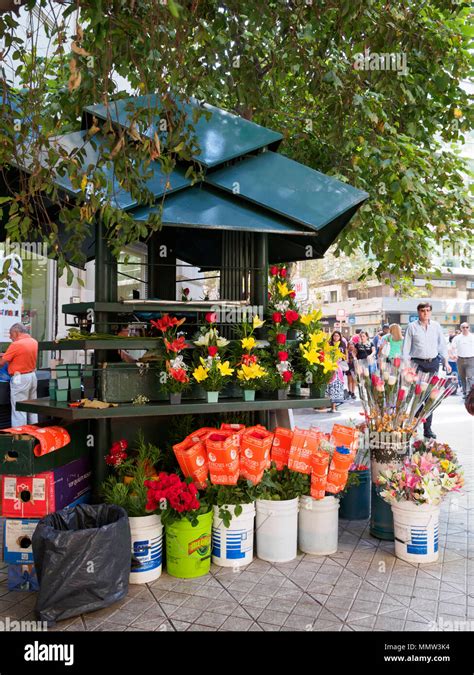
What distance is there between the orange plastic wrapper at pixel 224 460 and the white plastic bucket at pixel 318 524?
68 centimetres

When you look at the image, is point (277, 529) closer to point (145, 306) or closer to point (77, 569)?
point (77, 569)

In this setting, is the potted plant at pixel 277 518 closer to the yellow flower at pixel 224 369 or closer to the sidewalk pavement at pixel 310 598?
the sidewalk pavement at pixel 310 598

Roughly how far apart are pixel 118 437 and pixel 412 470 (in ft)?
8.08

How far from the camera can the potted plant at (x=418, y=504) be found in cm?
413

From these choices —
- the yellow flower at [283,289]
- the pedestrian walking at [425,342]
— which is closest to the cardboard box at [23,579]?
the yellow flower at [283,289]

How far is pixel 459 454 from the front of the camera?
8.14 metres

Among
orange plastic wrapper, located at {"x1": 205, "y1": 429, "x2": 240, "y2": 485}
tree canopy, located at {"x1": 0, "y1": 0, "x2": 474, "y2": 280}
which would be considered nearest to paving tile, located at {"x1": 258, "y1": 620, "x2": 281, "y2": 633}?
orange plastic wrapper, located at {"x1": 205, "y1": 429, "x2": 240, "y2": 485}

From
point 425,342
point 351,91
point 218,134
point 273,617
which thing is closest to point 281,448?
point 273,617

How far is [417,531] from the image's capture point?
13.6ft

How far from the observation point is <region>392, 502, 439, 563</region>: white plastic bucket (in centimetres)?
416

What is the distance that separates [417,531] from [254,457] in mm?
1377

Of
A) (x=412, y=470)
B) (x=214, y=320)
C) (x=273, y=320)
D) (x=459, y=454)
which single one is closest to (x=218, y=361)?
(x=214, y=320)

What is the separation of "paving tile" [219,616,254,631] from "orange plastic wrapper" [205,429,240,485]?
979mm
